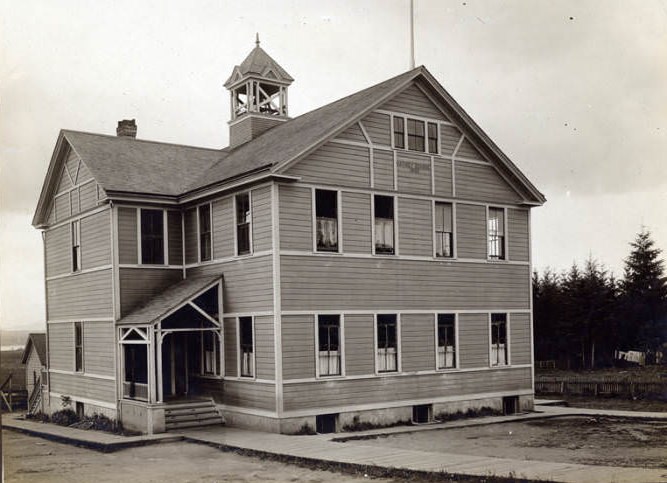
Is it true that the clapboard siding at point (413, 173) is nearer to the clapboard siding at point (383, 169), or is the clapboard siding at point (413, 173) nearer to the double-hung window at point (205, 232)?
the clapboard siding at point (383, 169)

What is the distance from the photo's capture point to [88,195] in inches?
1033

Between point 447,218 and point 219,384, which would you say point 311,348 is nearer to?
point 219,384

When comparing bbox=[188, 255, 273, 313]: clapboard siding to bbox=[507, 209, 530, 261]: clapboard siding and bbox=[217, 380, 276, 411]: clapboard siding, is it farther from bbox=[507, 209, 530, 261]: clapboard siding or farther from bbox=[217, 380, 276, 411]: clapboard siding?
bbox=[507, 209, 530, 261]: clapboard siding

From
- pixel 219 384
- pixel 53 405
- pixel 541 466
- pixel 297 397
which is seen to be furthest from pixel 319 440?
pixel 53 405

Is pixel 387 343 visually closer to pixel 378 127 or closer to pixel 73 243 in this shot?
pixel 378 127

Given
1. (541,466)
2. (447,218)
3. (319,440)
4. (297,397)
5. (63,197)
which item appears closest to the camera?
(541,466)

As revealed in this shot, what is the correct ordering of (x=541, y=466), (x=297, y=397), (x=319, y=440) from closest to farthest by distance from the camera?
(x=541, y=466) < (x=319, y=440) < (x=297, y=397)

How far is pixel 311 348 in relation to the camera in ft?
70.6

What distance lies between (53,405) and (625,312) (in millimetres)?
33983

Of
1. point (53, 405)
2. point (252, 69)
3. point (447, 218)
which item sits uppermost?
point (252, 69)

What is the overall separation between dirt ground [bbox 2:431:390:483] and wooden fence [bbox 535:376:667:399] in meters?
18.9

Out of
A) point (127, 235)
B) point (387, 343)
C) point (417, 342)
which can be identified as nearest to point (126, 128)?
point (127, 235)

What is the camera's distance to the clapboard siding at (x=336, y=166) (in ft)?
71.7

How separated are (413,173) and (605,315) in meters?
29.2
